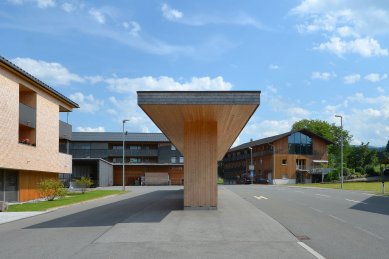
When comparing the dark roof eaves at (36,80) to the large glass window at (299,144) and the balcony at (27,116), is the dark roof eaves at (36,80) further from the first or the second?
the large glass window at (299,144)

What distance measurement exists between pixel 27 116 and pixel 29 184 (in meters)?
5.19

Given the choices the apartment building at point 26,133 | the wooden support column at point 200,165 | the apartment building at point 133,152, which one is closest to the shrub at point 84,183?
the apartment building at point 26,133

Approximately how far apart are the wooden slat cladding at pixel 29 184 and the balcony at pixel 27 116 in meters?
3.40

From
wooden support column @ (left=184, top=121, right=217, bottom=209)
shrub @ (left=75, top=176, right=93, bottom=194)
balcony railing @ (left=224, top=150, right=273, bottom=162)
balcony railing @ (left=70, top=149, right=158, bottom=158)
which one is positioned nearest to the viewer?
wooden support column @ (left=184, top=121, right=217, bottom=209)

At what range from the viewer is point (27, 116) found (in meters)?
Result: 32.8

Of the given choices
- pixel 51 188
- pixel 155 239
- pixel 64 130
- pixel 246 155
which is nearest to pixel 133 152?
pixel 246 155

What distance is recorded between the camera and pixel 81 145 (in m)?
88.2

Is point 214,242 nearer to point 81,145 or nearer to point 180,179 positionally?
point 180,179

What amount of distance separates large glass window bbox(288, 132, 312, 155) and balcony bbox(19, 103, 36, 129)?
208 feet

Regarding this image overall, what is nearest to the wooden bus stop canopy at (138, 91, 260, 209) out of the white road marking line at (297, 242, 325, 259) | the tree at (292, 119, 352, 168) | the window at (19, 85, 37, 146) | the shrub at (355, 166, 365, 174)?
the white road marking line at (297, 242, 325, 259)

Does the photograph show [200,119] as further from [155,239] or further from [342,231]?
[155,239]

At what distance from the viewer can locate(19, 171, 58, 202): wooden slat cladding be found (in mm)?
32875

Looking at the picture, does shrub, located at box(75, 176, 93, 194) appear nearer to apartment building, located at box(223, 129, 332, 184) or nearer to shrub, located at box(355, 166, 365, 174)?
apartment building, located at box(223, 129, 332, 184)

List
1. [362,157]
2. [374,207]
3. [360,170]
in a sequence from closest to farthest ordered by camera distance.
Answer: [374,207] < [360,170] < [362,157]
